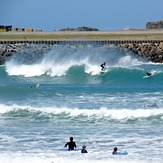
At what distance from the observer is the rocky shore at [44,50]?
5909 cm

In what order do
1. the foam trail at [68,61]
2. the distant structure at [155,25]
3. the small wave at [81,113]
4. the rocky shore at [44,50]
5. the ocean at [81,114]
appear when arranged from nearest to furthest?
the ocean at [81,114], the small wave at [81,113], the foam trail at [68,61], the rocky shore at [44,50], the distant structure at [155,25]

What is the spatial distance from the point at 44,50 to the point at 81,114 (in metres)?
35.3

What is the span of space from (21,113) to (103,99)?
4.28 meters

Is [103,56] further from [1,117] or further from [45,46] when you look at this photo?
[1,117]

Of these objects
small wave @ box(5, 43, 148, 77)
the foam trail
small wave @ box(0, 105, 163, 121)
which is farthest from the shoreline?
small wave @ box(0, 105, 163, 121)

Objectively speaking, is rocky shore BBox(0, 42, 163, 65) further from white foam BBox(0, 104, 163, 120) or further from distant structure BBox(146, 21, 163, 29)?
white foam BBox(0, 104, 163, 120)

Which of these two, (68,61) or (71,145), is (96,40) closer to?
(68,61)

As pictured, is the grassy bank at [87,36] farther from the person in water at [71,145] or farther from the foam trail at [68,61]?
the person in water at [71,145]

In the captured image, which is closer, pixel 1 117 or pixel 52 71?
pixel 1 117

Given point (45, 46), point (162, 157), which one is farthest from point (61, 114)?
point (45, 46)

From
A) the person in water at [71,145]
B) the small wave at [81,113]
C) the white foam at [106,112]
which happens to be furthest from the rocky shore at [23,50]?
the person in water at [71,145]

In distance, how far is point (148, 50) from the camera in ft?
199

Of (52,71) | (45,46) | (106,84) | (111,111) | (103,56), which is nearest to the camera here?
(111,111)

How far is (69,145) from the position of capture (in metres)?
21.2
